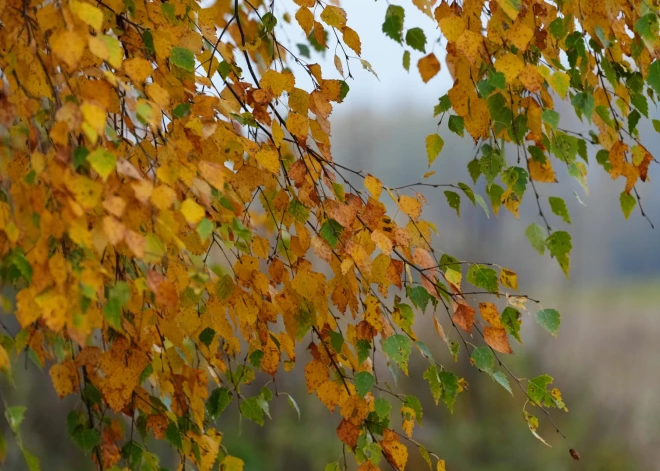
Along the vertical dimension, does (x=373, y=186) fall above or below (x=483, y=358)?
above

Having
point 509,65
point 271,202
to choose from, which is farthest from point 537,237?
point 271,202

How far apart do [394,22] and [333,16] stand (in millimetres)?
87

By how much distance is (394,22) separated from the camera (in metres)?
0.88

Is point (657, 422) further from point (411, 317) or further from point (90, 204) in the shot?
point (90, 204)

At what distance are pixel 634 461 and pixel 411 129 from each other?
57.4 inches

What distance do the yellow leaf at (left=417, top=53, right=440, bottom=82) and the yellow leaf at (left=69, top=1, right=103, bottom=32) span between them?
0.47 meters

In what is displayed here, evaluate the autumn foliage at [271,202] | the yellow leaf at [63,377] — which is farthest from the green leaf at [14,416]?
the yellow leaf at [63,377]

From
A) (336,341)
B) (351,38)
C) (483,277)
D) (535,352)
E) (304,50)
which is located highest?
(535,352)

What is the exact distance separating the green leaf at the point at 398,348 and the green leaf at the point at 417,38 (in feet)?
1.19

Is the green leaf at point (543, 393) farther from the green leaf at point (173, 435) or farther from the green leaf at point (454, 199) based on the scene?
the green leaf at point (173, 435)

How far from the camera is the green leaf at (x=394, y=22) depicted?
878 mm

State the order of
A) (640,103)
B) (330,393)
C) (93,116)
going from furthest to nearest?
(640,103) < (330,393) < (93,116)

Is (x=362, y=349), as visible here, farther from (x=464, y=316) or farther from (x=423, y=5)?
(x=423, y=5)

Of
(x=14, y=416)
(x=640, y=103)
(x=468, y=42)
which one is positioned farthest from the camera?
(x=640, y=103)
